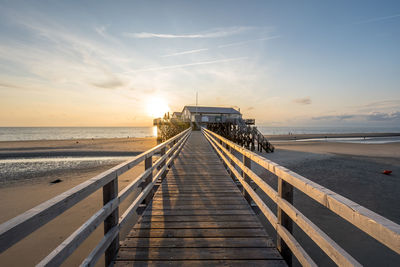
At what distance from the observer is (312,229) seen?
1727mm

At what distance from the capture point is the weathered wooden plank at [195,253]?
2.45 meters

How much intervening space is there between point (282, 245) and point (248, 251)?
0.45 meters

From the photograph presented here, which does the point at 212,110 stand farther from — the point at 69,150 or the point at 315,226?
the point at 315,226

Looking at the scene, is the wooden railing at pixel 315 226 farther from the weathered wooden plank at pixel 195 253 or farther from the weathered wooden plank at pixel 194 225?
the weathered wooden plank at pixel 194 225

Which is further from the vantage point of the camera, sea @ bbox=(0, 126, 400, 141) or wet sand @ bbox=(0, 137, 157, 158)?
sea @ bbox=(0, 126, 400, 141)

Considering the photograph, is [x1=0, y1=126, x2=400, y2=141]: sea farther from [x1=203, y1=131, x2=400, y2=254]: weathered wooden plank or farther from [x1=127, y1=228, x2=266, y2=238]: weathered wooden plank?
[x1=203, y1=131, x2=400, y2=254]: weathered wooden plank

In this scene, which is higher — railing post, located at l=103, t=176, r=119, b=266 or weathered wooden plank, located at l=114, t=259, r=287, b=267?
railing post, located at l=103, t=176, r=119, b=266

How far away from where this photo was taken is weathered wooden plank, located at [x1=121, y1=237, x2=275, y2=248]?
2680mm

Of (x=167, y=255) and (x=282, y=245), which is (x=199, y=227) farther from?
(x=282, y=245)

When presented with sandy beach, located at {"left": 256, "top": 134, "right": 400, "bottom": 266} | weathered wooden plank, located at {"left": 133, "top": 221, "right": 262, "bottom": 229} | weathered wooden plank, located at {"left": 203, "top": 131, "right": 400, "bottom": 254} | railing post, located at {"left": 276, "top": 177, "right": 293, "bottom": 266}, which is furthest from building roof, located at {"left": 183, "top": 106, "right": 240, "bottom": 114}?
weathered wooden plank, located at {"left": 203, "top": 131, "right": 400, "bottom": 254}

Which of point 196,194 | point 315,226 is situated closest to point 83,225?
point 315,226

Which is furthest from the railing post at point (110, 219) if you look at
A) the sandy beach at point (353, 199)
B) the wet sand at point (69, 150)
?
the wet sand at point (69, 150)

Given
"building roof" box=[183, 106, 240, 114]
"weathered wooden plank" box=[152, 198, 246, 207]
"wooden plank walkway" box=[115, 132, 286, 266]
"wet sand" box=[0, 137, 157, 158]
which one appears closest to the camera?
"wooden plank walkway" box=[115, 132, 286, 266]

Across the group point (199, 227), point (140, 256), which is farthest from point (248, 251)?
point (140, 256)
